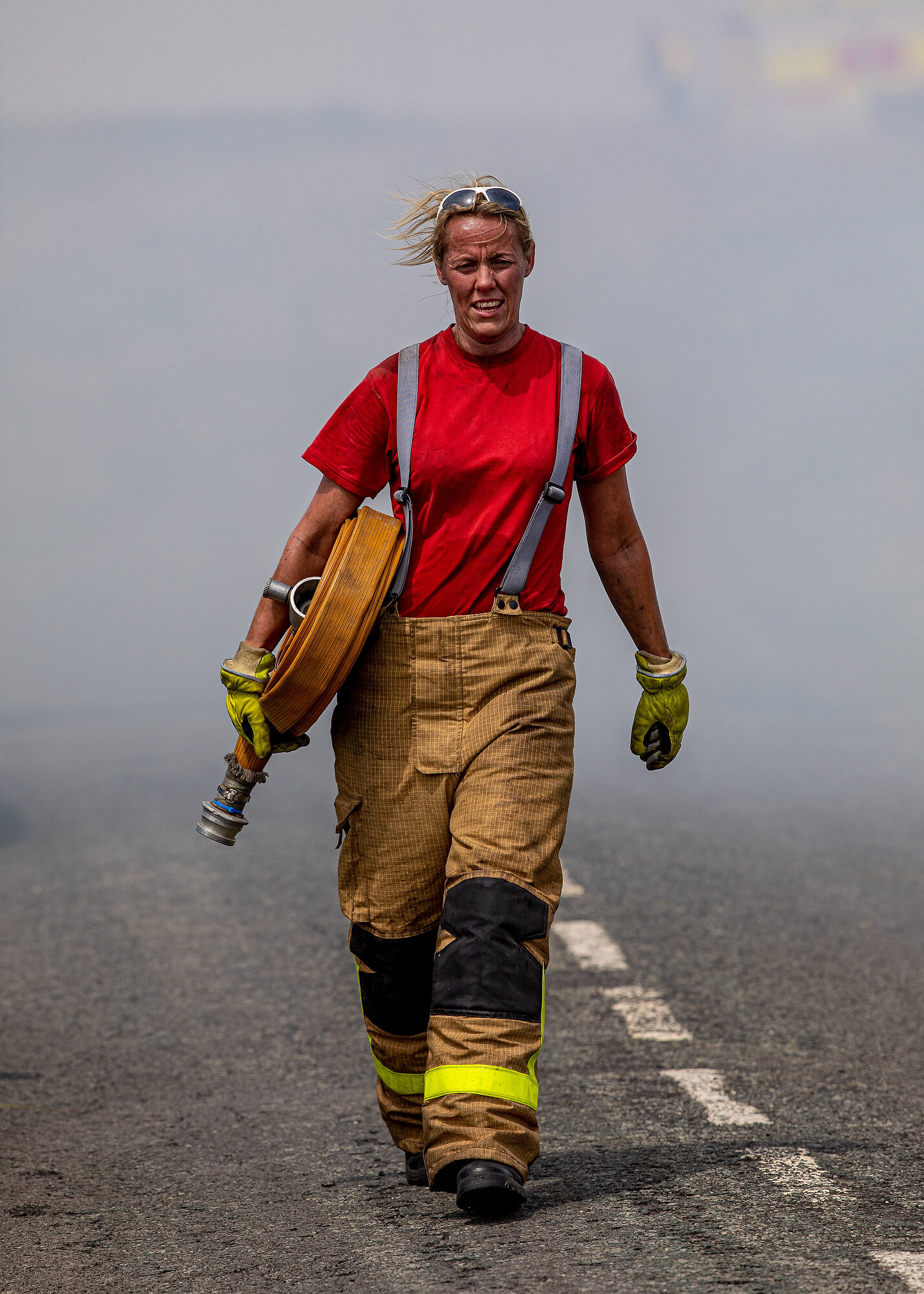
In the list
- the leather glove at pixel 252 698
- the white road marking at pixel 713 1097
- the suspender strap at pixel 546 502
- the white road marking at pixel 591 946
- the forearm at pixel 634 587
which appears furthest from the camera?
the white road marking at pixel 591 946

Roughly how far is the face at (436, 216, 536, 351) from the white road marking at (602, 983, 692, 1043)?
9.78 ft

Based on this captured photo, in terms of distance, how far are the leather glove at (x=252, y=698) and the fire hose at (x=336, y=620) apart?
62mm

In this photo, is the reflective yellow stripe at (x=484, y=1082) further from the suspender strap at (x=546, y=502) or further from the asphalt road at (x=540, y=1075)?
the suspender strap at (x=546, y=502)

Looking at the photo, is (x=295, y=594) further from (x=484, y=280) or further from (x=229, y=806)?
(x=484, y=280)

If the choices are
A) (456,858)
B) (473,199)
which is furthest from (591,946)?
(473,199)

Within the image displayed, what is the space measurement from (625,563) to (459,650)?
58cm

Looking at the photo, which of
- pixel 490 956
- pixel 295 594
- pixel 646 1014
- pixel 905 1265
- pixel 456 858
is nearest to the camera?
pixel 905 1265

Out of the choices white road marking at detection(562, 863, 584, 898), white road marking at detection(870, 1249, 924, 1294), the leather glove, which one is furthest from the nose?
white road marking at detection(562, 863, 584, 898)

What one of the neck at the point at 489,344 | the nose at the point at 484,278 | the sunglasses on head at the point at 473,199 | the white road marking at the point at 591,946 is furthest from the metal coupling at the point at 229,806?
the white road marking at the point at 591,946

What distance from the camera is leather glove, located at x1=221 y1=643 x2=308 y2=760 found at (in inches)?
154

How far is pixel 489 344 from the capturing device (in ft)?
12.8

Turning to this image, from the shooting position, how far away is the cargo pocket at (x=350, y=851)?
154 inches

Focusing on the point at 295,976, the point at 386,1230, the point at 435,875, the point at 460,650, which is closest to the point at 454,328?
the point at 460,650

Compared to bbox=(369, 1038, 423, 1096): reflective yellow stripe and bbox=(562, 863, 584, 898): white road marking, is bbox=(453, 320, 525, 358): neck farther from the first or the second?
bbox=(562, 863, 584, 898): white road marking
